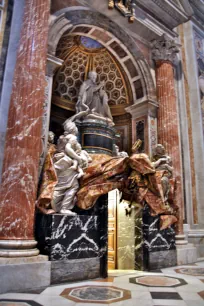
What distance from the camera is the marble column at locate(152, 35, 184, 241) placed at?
24.7 feet

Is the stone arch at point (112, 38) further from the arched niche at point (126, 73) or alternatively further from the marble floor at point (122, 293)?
the marble floor at point (122, 293)

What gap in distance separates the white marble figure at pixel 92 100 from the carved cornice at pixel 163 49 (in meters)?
2.01

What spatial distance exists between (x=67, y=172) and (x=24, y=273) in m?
1.74

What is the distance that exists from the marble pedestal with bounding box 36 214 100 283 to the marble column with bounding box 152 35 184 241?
3.27 m

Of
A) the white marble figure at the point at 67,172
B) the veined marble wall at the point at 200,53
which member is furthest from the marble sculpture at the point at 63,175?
the veined marble wall at the point at 200,53

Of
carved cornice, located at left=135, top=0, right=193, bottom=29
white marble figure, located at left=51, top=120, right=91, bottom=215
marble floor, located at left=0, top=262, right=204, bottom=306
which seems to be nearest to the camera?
marble floor, located at left=0, top=262, right=204, bottom=306

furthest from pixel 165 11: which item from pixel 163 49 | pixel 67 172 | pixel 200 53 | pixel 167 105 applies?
pixel 67 172

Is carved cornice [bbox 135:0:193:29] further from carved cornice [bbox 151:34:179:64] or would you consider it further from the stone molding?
the stone molding

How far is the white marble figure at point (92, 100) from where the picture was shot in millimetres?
7045

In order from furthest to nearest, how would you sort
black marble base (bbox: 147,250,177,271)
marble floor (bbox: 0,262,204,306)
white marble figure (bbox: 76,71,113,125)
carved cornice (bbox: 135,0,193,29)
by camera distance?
carved cornice (bbox: 135,0,193,29) → white marble figure (bbox: 76,71,113,125) → black marble base (bbox: 147,250,177,271) → marble floor (bbox: 0,262,204,306)

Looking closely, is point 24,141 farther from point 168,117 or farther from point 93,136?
point 168,117

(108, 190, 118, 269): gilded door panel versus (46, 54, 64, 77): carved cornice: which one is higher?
(46, 54, 64, 77): carved cornice

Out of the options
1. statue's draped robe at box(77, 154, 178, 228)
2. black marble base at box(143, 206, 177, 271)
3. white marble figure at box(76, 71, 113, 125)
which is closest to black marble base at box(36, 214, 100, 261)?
statue's draped robe at box(77, 154, 178, 228)

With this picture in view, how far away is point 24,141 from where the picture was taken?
432 cm
